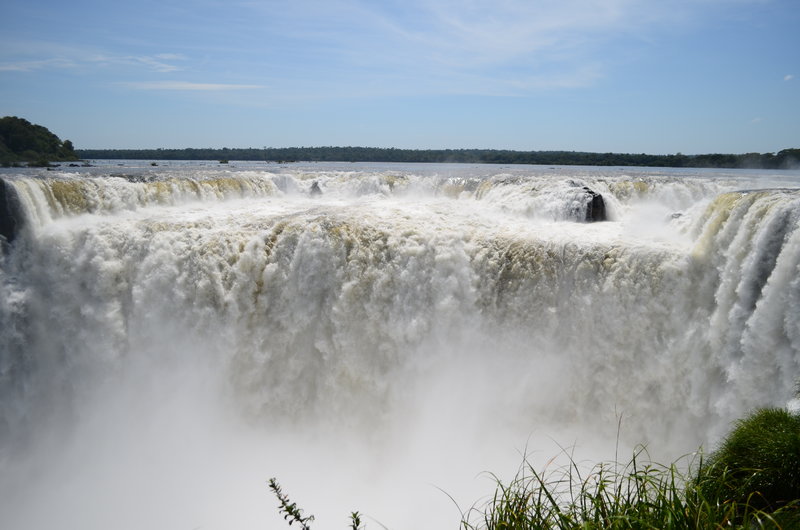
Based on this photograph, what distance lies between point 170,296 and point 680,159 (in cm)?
4396

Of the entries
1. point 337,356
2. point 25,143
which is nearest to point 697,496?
point 337,356

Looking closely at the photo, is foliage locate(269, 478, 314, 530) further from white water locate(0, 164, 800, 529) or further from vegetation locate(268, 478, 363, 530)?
white water locate(0, 164, 800, 529)

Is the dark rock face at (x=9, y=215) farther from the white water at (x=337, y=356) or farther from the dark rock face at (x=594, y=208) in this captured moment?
the dark rock face at (x=594, y=208)

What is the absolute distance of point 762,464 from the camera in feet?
13.7

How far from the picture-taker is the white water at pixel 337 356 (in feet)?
28.6

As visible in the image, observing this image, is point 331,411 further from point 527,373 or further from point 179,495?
point 527,373

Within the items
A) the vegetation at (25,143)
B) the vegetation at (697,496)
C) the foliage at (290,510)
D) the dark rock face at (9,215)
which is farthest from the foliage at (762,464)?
the vegetation at (25,143)

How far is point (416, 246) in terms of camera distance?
35.6ft

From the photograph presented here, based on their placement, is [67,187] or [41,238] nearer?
[41,238]

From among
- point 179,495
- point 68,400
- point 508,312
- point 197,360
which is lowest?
point 179,495

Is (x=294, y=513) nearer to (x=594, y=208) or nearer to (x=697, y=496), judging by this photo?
(x=697, y=496)

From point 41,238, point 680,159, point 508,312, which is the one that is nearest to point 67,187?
point 41,238

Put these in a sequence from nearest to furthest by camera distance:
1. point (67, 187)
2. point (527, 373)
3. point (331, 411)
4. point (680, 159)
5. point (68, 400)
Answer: point (527, 373), point (331, 411), point (68, 400), point (67, 187), point (680, 159)

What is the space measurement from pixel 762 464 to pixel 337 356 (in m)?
7.58
